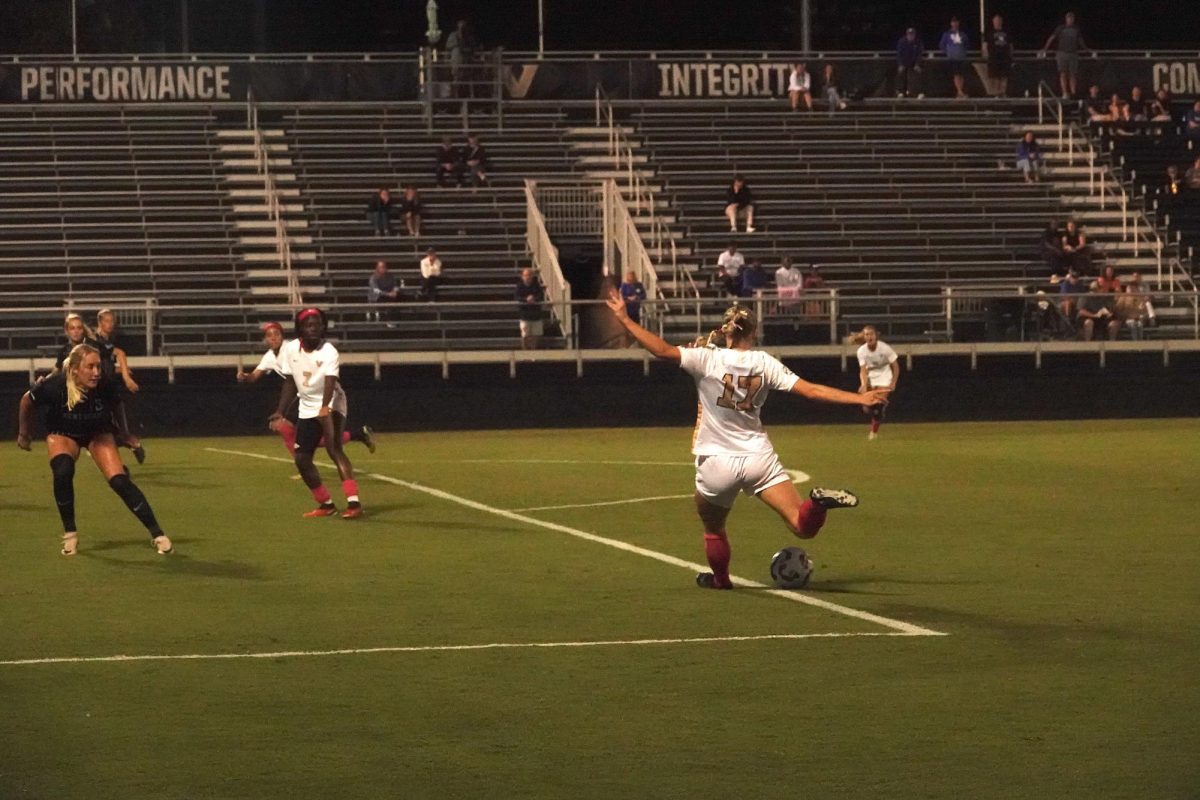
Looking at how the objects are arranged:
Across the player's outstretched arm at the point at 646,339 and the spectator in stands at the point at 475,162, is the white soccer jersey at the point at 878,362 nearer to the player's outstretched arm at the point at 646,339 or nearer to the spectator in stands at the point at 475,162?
the spectator in stands at the point at 475,162

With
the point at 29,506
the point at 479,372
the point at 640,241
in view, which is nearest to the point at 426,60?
the point at 640,241

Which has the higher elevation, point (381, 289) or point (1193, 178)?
point (1193, 178)

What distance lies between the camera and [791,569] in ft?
42.7

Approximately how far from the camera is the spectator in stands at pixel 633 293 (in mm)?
31578

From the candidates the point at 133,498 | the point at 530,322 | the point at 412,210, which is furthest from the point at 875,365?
the point at 133,498

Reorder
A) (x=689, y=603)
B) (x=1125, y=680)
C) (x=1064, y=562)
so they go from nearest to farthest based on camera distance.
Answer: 1. (x=1125, y=680)
2. (x=689, y=603)
3. (x=1064, y=562)

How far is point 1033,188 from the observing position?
40.4 meters

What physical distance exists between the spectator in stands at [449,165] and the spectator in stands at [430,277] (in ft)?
13.7

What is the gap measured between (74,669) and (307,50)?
42.2m

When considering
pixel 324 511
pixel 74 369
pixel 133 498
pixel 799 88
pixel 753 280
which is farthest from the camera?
pixel 799 88

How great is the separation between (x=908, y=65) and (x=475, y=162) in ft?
33.3

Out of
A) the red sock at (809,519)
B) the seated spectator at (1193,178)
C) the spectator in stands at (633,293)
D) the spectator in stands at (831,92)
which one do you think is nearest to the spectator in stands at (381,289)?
the spectator in stands at (633,293)

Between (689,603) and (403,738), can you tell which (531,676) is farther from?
(689,603)

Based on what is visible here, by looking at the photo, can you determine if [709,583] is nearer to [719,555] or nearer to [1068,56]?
[719,555]
